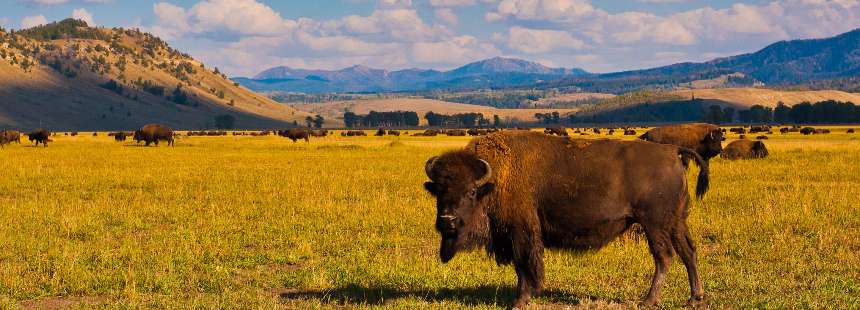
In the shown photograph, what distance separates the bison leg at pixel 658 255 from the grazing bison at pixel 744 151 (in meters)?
30.1

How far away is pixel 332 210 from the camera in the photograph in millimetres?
17500

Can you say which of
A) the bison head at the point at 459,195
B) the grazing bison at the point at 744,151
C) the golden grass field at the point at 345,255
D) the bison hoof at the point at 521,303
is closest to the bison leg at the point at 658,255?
the golden grass field at the point at 345,255

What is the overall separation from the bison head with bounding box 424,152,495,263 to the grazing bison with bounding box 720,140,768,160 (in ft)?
102

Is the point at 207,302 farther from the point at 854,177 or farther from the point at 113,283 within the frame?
the point at 854,177

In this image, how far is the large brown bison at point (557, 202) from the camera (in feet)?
28.9

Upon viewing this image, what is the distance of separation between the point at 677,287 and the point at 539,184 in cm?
259

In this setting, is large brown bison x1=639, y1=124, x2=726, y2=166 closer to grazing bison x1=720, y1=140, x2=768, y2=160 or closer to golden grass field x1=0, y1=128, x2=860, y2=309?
golden grass field x1=0, y1=128, x2=860, y2=309

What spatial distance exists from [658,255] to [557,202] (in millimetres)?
1396

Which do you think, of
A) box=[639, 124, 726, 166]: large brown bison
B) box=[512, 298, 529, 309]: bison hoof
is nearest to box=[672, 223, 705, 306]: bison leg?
box=[512, 298, 529, 309]: bison hoof

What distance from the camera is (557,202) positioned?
9086mm

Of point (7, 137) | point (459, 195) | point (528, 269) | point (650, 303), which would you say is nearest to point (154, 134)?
point (7, 137)

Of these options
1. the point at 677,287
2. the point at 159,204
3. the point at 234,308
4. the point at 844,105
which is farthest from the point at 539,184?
the point at 844,105

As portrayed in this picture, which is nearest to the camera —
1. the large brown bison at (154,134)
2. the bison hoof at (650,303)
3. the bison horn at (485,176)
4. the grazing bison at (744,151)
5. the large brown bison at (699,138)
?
the bison horn at (485,176)

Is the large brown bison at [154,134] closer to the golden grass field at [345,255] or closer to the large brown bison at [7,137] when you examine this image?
the large brown bison at [7,137]
